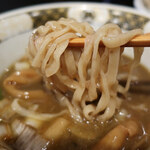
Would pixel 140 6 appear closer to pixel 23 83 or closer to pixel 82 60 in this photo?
pixel 82 60

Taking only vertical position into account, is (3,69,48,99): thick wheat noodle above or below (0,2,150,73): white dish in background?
below

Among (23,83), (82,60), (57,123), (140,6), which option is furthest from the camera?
(140,6)

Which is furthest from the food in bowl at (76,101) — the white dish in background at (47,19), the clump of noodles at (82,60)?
the white dish in background at (47,19)

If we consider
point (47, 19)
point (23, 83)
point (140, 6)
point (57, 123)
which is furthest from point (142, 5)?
point (57, 123)

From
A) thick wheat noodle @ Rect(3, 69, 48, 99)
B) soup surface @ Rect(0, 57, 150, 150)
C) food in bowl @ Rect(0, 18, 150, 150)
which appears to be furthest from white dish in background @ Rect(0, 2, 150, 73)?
food in bowl @ Rect(0, 18, 150, 150)

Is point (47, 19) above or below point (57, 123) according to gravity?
above

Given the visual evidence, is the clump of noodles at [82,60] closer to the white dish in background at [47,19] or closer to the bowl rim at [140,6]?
the white dish in background at [47,19]

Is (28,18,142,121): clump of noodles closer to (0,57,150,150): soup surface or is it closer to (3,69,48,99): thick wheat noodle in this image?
(0,57,150,150): soup surface
